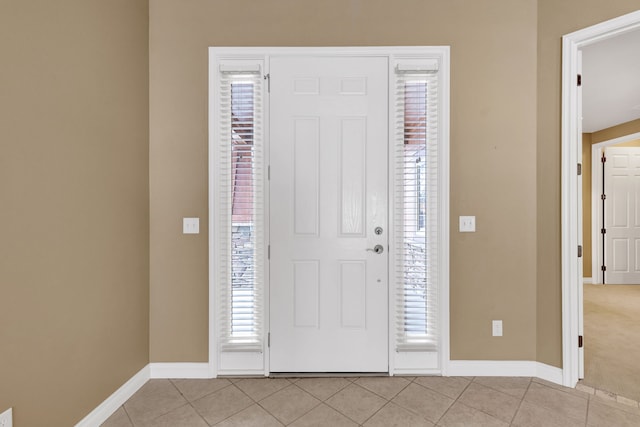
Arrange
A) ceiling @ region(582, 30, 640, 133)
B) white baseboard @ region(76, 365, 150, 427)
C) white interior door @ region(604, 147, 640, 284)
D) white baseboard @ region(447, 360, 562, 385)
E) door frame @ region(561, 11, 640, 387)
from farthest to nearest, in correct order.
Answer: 1. white interior door @ region(604, 147, 640, 284)
2. ceiling @ region(582, 30, 640, 133)
3. white baseboard @ region(447, 360, 562, 385)
4. door frame @ region(561, 11, 640, 387)
5. white baseboard @ region(76, 365, 150, 427)

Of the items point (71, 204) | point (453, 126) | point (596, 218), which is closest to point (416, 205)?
point (453, 126)

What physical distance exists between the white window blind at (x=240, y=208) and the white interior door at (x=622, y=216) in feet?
19.4

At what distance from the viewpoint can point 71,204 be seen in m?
1.51

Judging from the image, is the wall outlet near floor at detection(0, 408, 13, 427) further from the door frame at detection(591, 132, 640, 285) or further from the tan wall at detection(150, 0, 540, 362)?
the door frame at detection(591, 132, 640, 285)

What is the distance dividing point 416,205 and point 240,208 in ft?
4.50

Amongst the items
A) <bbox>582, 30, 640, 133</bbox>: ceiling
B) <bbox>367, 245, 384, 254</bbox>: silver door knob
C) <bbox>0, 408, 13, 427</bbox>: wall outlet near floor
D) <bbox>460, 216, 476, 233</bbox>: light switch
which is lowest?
<bbox>0, 408, 13, 427</bbox>: wall outlet near floor

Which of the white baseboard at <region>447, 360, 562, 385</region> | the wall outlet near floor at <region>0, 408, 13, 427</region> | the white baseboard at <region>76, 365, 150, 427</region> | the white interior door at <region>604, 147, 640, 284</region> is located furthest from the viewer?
the white interior door at <region>604, 147, 640, 284</region>

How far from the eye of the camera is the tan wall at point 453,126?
213 cm

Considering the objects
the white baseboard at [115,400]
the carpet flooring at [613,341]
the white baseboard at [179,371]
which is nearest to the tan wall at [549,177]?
the carpet flooring at [613,341]

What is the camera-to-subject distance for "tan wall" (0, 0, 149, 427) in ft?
4.09

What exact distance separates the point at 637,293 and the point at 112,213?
21.9ft

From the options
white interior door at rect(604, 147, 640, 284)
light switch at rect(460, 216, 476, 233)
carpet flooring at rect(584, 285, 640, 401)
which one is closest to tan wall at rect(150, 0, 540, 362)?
light switch at rect(460, 216, 476, 233)

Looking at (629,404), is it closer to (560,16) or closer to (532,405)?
(532,405)

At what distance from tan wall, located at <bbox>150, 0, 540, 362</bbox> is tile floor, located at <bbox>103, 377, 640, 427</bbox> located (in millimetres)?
255
